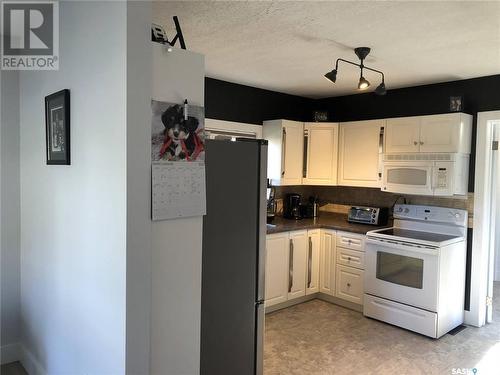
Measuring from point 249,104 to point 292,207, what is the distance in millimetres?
1342

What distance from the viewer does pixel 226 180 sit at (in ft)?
6.84

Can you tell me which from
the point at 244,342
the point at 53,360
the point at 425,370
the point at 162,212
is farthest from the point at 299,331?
the point at 162,212

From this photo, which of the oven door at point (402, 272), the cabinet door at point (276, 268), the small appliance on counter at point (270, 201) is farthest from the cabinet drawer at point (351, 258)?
the small appliance on counter at point (270, 201)

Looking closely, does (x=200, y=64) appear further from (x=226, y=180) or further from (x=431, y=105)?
→ (x=431, y=105)

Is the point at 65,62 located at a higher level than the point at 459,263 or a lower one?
higher

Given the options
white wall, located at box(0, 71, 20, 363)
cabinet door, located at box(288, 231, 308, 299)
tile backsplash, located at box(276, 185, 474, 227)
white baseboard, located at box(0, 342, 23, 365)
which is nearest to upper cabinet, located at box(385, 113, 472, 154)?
tile backsplash, located at box(276, 185, 474, 227)

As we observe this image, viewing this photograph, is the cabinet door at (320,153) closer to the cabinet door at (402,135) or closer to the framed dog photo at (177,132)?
the cabinet door at (402,135)

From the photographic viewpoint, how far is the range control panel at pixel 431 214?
381 cm

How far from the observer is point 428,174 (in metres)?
3.74

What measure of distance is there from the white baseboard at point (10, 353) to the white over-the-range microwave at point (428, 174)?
142 inches

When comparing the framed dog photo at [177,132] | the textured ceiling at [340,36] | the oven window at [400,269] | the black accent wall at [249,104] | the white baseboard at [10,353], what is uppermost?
the textured ceiling at [340,36]

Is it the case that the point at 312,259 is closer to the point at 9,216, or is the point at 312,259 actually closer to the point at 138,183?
the point at 9,216

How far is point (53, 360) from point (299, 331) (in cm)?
214

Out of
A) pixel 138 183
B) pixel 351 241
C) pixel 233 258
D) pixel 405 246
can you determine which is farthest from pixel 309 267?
pixel 138 183
